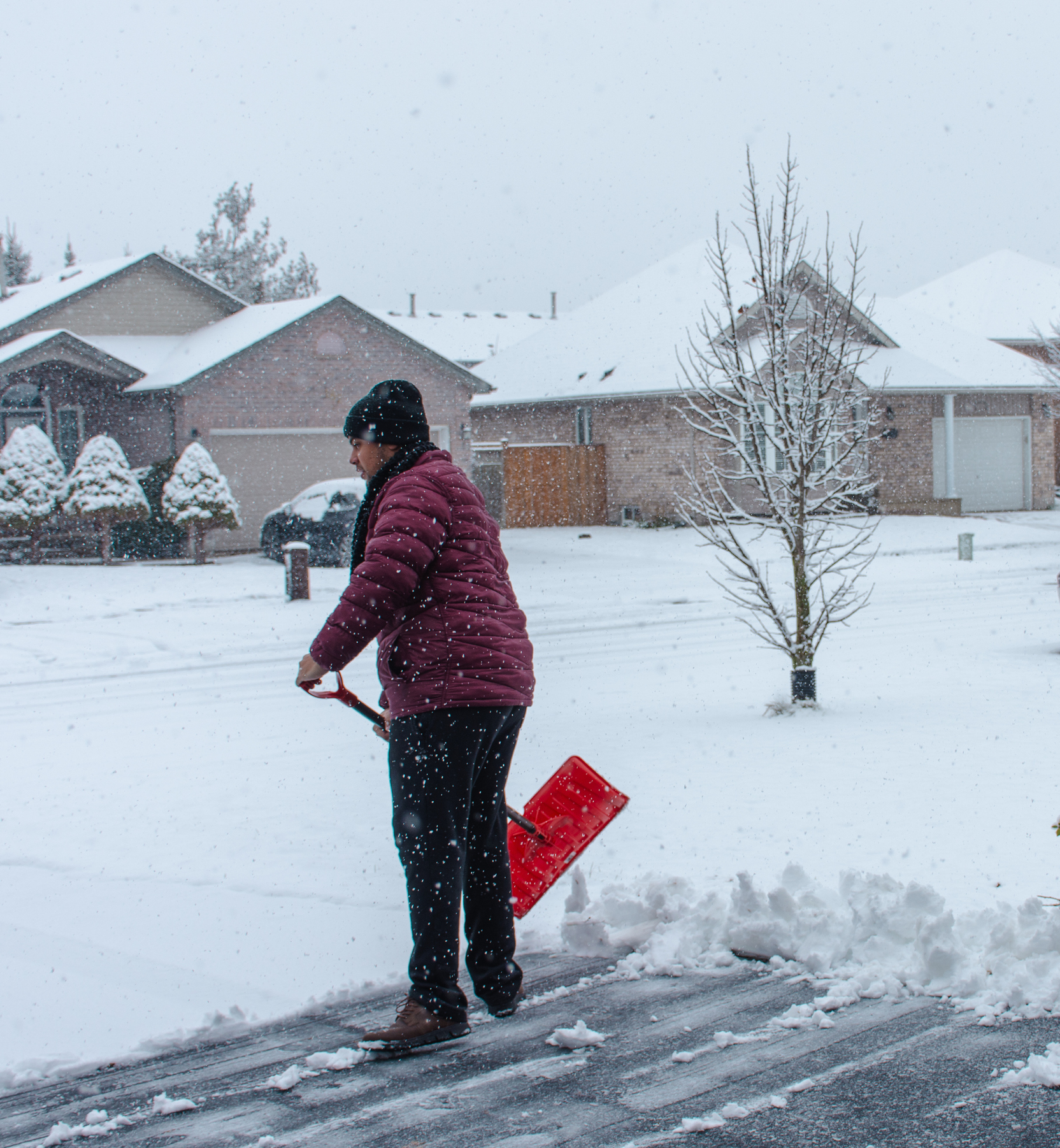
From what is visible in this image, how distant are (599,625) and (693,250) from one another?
23080 millimetres

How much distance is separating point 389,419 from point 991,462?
3152 centimetres

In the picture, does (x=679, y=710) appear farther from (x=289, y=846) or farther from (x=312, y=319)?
(x=312, y=319)

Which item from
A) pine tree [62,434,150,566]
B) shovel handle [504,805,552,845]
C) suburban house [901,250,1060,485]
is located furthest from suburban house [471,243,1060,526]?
shovel handle [504,805,552,845]

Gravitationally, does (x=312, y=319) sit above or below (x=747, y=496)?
above

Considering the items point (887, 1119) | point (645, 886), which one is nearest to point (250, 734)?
point (645, 886)

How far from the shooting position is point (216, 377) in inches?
1034

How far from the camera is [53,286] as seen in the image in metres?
31.2

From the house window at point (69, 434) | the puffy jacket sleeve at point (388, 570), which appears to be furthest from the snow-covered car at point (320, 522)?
the puffy jacket sleeve at point (388, 570)

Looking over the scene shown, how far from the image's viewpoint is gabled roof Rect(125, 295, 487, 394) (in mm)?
26219

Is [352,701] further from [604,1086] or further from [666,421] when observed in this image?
[666,421]

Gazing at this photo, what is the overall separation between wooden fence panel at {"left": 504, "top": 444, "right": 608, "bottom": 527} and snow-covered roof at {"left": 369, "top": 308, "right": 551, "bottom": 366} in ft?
55.2

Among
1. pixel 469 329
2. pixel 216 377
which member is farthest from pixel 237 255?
pixel 216 377

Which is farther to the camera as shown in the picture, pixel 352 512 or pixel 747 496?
pixel 747 496

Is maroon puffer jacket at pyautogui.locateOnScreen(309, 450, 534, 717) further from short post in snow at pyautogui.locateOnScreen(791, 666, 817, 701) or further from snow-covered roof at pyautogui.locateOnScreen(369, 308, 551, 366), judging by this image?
snow-covered roof at pyautogui.locateOnScreen(369, 308, 551, 366)
